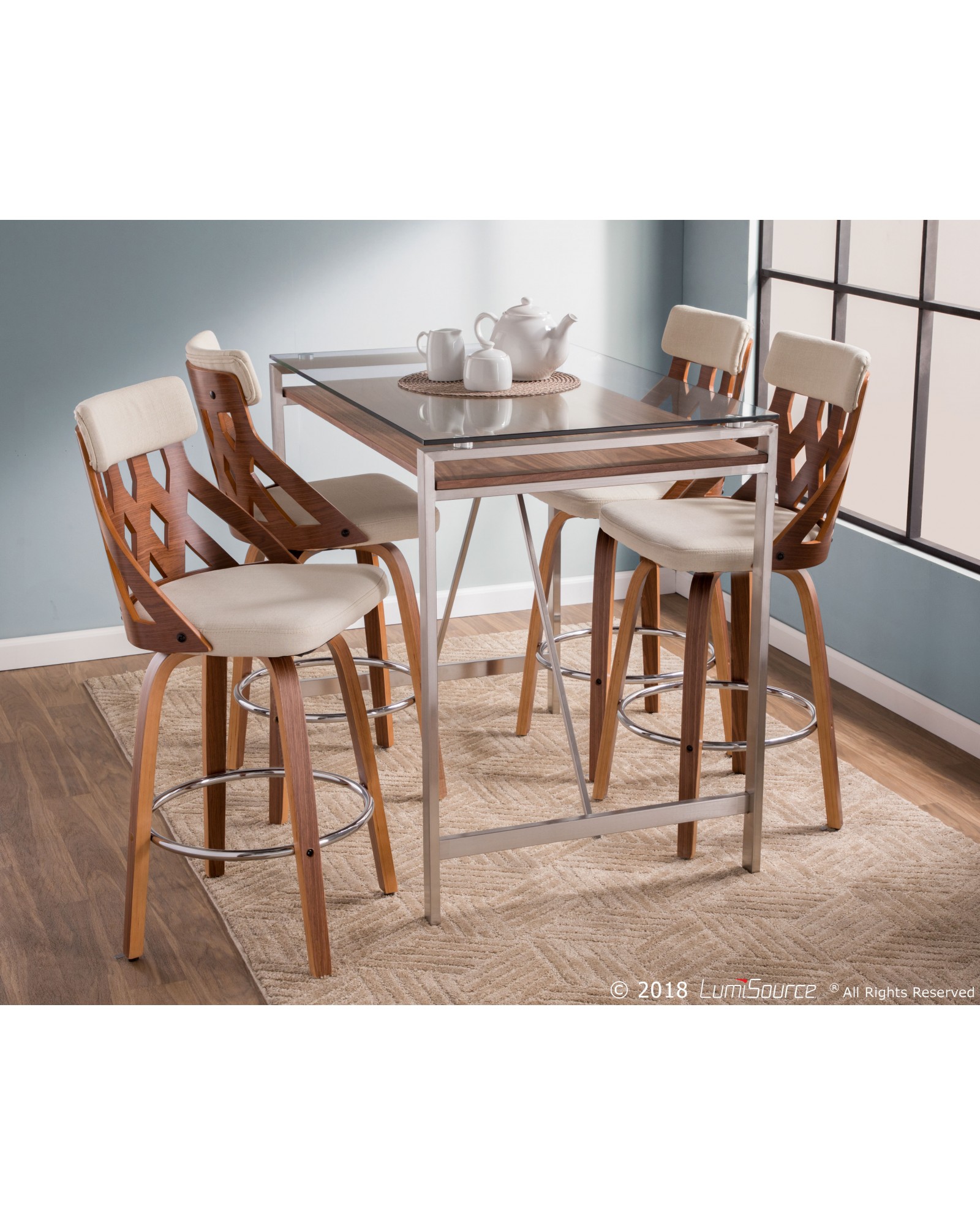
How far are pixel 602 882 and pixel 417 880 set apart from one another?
42 centimetres

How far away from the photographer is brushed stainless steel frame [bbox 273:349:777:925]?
260 centimetres

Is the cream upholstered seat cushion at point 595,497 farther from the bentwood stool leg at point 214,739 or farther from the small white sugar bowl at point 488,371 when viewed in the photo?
the bentwood stool leg at point 214,739

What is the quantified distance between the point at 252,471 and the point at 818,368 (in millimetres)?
1332

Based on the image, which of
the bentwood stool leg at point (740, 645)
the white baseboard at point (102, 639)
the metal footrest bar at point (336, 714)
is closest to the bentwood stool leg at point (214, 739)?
the metal footrest bar at point (336, 714)

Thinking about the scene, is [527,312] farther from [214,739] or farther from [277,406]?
[214,739]

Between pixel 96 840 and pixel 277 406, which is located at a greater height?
pixel 277 406

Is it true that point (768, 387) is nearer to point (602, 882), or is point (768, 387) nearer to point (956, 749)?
point (956, 749)

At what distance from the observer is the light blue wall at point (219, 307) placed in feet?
13.9

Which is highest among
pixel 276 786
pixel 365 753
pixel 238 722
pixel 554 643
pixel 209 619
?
pixel 209 619

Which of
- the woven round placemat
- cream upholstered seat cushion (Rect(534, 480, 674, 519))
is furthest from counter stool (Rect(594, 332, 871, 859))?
the woven round placemat

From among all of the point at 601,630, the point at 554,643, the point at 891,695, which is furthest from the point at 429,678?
the point at 891,695

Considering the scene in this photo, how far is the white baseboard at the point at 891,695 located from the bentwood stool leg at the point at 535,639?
0.48m

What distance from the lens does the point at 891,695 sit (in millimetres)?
3984

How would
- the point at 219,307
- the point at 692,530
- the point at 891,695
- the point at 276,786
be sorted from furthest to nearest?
the point at 219,307, the point at 891,695, the point at 276,786, the point at 692,530
